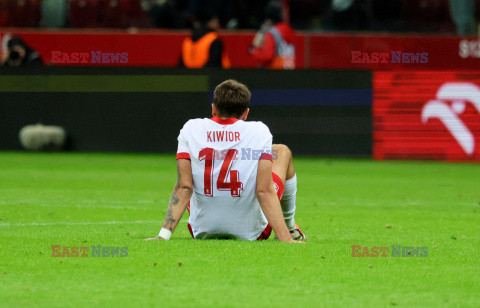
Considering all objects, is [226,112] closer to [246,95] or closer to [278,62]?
[246,95]

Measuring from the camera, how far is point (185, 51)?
66.6 feet

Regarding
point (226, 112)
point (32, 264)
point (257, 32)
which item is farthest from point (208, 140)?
point (257, 32)

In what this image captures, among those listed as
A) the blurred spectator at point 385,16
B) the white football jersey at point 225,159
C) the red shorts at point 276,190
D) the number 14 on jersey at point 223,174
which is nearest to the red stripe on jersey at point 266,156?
the white football jersey at point 225,159

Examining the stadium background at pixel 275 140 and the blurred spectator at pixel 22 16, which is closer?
the stadium background at pixel 275 140

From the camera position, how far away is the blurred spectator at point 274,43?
21.1m

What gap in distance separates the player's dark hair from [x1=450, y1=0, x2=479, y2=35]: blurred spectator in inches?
664

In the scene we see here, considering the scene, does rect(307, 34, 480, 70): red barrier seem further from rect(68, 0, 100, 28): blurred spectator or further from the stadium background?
rect(68, 0, 100, 28): blurred spectator

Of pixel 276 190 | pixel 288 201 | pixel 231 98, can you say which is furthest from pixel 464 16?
pixel 231 98

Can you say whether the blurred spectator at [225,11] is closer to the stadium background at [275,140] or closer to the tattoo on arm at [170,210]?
the stadium background at [275,140]

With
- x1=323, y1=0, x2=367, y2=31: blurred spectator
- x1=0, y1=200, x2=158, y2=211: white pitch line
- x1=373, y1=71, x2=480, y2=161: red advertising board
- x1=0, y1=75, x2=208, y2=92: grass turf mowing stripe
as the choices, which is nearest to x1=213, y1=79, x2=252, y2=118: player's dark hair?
x1=0, y1=200, x2=158, y2=211: white pitch line

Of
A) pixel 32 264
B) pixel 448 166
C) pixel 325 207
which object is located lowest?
pixel 448 166

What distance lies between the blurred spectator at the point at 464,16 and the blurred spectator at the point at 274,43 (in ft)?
13.9

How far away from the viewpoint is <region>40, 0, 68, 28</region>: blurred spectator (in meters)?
23.3

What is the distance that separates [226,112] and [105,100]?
12.5 meters
